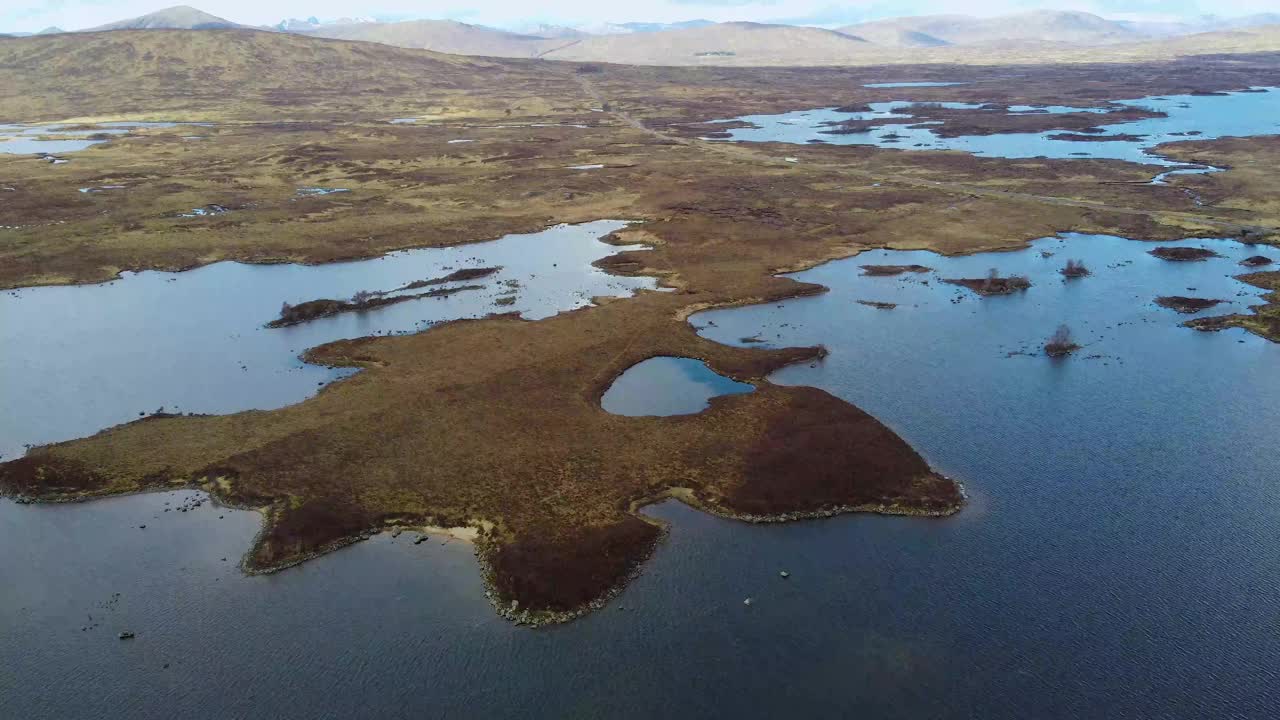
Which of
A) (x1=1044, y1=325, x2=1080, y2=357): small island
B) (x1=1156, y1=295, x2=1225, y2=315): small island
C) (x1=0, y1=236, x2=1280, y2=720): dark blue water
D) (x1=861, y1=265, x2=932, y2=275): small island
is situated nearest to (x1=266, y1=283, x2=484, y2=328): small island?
(x1=0, y1=236, x2=1280, y2=720): dark blue water

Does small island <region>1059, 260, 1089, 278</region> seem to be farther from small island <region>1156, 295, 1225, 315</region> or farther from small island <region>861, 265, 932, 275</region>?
small island <region>861, 265, 932, 275</region>

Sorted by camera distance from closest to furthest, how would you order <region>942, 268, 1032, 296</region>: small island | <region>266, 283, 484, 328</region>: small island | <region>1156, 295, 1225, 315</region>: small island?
<region>1156, 295, 1225, 315</region>: small island < <region>266, 283, 484, 328</region>: small island < <region>942, 268, 1032, 296</region>: small island

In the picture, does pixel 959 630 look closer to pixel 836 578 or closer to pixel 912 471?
pixel 836 578

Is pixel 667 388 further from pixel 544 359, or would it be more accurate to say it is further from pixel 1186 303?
pixel 1186 303

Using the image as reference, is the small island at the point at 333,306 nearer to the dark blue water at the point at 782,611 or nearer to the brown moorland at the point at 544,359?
the brown moorland at the point at 544,359

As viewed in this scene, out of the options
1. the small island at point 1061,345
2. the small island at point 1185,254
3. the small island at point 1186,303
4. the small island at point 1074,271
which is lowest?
the small island at point 1061,345

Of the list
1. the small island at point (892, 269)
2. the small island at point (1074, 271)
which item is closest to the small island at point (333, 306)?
the small island at point (892, 269)

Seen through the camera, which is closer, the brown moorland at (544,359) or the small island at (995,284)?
the brown moorland at (544,359)
